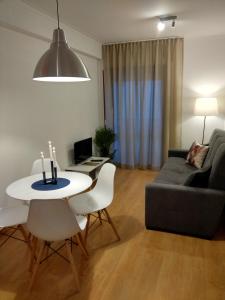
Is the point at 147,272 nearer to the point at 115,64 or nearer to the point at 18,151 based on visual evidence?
the point at 18,151

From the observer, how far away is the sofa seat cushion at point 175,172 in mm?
3314

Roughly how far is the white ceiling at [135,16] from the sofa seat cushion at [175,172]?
212cm

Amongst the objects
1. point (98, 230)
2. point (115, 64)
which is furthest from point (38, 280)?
point (115, 64)

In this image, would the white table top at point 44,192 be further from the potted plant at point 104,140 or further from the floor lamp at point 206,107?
the floor lamp at point 206,107

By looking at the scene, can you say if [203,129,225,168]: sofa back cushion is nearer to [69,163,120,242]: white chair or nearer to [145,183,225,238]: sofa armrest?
[145,183,225,238]: sofa armrest

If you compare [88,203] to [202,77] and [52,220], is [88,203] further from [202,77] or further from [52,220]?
[202,77]

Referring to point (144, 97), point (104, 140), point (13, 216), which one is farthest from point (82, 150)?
point (13, 216)

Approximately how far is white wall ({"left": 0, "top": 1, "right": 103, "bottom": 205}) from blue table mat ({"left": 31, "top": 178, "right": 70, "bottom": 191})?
0.66 metres

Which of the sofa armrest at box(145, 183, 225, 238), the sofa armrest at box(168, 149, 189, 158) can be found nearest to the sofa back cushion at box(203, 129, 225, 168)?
the sofa armrest at box(145, 183, 225, 238)

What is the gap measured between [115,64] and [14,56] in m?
2.54

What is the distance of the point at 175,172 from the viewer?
148 inches

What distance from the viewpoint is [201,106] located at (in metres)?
4.49

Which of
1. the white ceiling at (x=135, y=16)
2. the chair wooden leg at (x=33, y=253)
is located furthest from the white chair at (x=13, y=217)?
the white ceiling at (x=135, y=16)

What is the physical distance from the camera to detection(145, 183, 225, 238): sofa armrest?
8.57 ft
